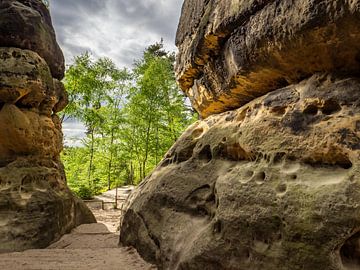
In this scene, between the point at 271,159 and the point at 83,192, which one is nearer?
the point at 271,159

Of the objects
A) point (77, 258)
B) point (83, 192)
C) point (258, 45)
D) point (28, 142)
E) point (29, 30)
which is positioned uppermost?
point (29, 30)

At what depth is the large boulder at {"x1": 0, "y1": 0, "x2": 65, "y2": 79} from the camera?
23.9ft

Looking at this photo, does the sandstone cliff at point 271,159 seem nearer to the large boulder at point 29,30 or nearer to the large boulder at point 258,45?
the large boulder at point 258,45

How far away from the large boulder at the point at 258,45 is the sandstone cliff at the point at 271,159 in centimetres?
2

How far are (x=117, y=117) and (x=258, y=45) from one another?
40.9ft

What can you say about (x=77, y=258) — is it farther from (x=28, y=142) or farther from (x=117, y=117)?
(x=117, y=117)

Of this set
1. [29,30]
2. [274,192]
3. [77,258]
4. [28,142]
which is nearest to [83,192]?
[28,142]

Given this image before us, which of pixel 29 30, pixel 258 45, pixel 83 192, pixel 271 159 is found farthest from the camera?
pixel 83 192

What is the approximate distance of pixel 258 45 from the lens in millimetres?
4000

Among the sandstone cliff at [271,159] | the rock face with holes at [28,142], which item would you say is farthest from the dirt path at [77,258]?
the rock face with holes at [28,142]

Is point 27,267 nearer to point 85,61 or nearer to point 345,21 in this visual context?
point 345,21

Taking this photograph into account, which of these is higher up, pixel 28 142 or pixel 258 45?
pixel 258 45

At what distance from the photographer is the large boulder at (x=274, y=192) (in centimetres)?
268

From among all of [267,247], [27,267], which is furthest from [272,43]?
[27,267]
